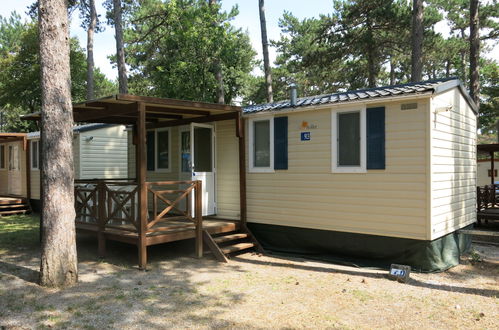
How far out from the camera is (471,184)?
780 centimetres

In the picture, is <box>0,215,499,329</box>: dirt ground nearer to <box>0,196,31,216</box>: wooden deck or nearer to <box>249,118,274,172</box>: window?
<box>249,118,274,172</box>: window

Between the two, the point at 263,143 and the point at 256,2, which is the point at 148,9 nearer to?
the point at 256,2

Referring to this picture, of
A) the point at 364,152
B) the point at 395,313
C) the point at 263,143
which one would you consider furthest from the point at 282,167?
the point at 395,313

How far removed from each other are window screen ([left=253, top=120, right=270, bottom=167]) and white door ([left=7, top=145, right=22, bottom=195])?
1082 cm

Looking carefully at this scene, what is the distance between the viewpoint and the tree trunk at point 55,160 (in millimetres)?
5195

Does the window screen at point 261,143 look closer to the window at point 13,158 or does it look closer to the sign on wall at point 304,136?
the sign on wall at point 304,136

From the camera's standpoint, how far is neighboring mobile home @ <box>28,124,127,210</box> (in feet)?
42.1

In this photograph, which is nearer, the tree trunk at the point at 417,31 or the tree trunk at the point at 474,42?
the tree trunk at the point at 474,42

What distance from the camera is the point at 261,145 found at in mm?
7742

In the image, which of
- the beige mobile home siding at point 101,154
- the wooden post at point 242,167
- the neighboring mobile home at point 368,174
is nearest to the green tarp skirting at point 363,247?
the neighboring mobile home at point 368,174

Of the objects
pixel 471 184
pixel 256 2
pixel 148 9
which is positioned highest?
pixel 148 9

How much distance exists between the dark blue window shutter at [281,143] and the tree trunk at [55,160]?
138 inches

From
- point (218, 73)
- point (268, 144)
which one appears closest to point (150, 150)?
point (268, 144)

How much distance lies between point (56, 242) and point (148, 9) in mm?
18501
